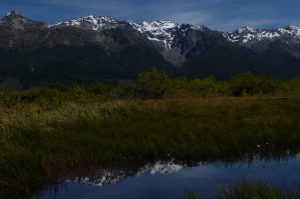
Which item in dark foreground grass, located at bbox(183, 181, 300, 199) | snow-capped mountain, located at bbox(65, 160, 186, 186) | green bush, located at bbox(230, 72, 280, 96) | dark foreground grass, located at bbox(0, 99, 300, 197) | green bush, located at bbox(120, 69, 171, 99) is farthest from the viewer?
green bush, located at bbox(230, 72, 280, 96)

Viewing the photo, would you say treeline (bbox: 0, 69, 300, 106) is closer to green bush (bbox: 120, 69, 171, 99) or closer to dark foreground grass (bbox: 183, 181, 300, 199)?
green bush (bbox: 120, 69, 171, 99)

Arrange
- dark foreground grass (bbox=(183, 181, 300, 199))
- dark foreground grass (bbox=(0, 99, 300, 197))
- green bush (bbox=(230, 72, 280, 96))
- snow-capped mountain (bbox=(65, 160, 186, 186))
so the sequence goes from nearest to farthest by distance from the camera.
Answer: dark foreground grass (bbox=(183, 181, 300, 199)), dark foreground grass (bbox=(0, 99, 300, 197)), snow-capped mountain (bbox=(65, 160, 186, 186)), green bush (bbox=(230, 72, 280, 96))

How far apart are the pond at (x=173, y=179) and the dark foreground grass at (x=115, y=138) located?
0.81 metres

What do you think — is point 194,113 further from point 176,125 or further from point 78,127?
point 78,127

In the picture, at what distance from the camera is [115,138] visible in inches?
754

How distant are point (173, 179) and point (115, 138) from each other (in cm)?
443

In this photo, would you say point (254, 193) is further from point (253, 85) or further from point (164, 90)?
point (253, 85)

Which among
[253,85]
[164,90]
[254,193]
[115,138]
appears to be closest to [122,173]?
[115,138]

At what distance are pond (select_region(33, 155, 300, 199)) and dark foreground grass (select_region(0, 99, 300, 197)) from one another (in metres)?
0.81

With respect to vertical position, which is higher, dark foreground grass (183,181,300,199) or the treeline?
dark foreground grass (183,181,300,199)

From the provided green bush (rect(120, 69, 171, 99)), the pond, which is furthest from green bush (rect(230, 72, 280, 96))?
the pond

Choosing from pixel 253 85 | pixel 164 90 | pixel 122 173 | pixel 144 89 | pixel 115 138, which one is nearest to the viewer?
pixel 122 173

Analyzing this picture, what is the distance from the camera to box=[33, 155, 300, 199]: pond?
13.7 m

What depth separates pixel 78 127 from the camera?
21.0 metres
